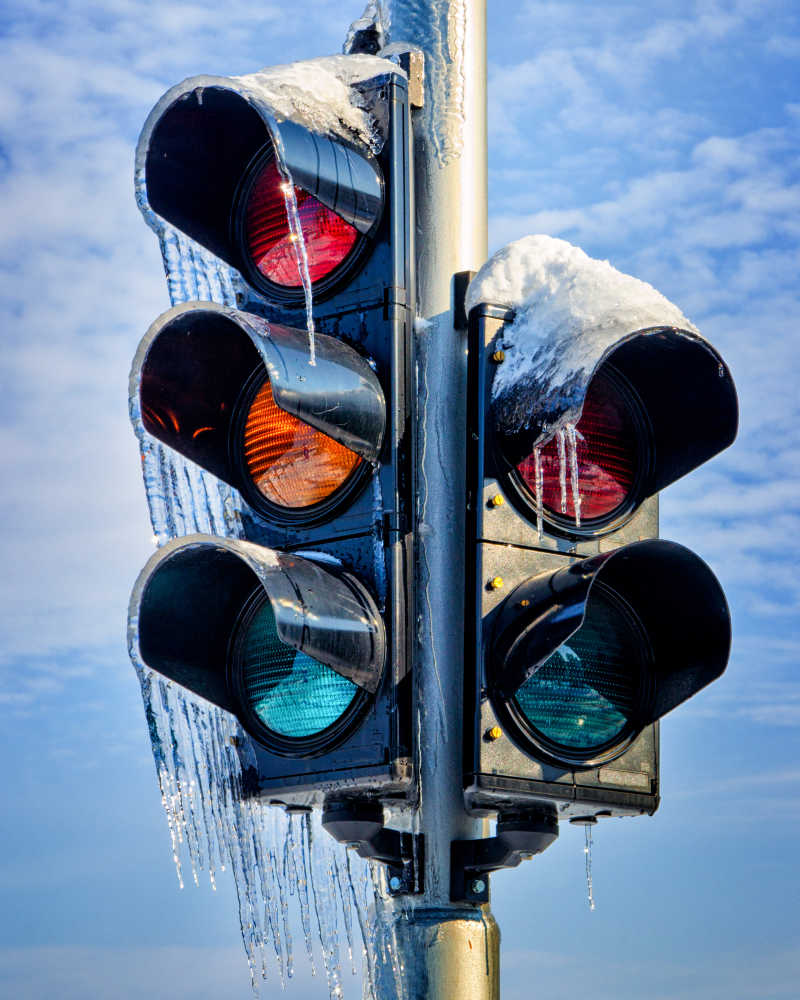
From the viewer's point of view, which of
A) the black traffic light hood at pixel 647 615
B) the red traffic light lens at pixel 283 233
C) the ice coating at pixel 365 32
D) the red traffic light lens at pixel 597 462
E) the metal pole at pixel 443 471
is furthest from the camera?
the ice coating at pixel 365 32

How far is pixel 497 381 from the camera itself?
3.71 meters

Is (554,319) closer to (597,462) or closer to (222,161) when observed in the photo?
(597,462)

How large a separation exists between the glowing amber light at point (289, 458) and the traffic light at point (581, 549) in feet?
1.09

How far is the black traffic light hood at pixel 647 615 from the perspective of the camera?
342 centimetres

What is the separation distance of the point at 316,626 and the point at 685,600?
0.84 m

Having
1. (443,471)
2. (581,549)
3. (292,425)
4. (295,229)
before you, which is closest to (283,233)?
(295,229)

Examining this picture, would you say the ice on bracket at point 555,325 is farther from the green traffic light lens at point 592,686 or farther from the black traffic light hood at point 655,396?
the green traffic light lens at point 592,686

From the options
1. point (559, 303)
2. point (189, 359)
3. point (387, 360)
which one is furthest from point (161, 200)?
point (559, 303)

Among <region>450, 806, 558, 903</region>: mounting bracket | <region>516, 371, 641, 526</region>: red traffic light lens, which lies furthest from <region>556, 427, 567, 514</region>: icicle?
<region>450, 806, 558, 903</region>: mounting bracket

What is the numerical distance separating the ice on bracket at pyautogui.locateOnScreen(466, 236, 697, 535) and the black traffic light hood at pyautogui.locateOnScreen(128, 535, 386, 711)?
526 mm

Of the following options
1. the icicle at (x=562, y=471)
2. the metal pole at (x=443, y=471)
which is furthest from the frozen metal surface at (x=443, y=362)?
the icicle at (x=562, y=471)

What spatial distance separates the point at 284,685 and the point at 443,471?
0.61 metres

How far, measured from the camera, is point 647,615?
368 cm

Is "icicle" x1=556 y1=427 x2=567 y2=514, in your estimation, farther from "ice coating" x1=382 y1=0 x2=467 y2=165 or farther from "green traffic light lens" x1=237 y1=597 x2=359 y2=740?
"ice coating" x1=382 y1=0 x2=467 y2=165
